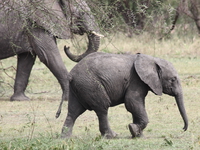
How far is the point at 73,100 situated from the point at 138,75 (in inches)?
36.6

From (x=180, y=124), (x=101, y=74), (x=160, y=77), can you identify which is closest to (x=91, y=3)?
(x=101, y=74)

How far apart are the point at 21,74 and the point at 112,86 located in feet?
15.9

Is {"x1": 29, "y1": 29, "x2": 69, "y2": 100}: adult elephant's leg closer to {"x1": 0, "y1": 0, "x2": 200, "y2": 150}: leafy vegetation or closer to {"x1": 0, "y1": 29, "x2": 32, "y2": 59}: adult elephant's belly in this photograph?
{"x1": 0, "y1": 29, "x2": 32, "y2": 59}: adult elephant's belly

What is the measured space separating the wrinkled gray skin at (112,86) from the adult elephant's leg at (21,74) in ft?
14.4

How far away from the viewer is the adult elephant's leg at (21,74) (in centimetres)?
1134

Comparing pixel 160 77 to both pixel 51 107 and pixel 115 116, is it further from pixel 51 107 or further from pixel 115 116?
pixel 51 107

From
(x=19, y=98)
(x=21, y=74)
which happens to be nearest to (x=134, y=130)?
(x=19, y=98)

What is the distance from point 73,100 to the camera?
7.14m

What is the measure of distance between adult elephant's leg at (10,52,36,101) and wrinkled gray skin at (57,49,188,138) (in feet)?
14.4

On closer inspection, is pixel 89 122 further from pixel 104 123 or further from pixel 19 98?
pixel 19 98

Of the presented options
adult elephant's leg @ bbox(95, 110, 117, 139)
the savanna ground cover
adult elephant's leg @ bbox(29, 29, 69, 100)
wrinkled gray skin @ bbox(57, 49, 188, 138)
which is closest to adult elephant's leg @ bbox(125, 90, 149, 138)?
wrinkled gray skin @ bbox(57, 49, 188, 138)

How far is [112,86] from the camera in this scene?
6.95 metres

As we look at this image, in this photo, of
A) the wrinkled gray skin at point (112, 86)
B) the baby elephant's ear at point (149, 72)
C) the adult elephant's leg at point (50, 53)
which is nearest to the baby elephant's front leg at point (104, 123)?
the wrinkled gray skin at point (112, 86)

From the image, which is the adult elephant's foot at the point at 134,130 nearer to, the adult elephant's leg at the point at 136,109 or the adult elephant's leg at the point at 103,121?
the adult elephant's leg at the point at 136,109
